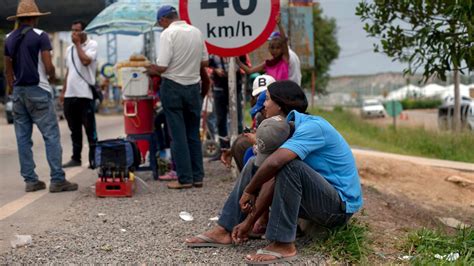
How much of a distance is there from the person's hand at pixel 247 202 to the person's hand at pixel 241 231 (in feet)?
0.37

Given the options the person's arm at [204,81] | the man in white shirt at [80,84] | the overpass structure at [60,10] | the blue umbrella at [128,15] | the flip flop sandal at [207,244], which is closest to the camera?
the flip flop sandal at [207,244]

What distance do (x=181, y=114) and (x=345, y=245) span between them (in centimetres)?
301

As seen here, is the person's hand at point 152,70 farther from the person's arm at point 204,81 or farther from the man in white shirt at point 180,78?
the person's arm at point 204,81

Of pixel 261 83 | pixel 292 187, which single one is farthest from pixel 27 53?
pixel 292 187

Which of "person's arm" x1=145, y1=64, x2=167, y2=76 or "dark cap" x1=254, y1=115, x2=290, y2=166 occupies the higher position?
"person's arm" x1=145, y1=64, x2=167, y2=76

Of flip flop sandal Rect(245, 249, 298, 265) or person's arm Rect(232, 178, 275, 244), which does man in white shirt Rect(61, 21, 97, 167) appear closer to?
person's arm Rect(232, 178, 275, 244)

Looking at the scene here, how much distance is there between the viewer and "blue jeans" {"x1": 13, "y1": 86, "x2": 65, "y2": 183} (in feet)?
22.5

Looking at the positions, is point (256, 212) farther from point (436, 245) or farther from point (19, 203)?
point (19, 203)

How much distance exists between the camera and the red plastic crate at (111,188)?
6.65 m

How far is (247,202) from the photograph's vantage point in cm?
433

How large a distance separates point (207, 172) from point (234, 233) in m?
4.31

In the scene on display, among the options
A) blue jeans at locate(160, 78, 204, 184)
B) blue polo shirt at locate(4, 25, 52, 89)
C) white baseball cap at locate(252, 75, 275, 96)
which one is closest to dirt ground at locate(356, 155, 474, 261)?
white baseball cap at locate(252, 75, 275, 96)

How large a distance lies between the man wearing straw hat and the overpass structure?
13 cm

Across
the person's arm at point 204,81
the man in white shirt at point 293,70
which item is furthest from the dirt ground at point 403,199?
the person's arm at point 204,81
